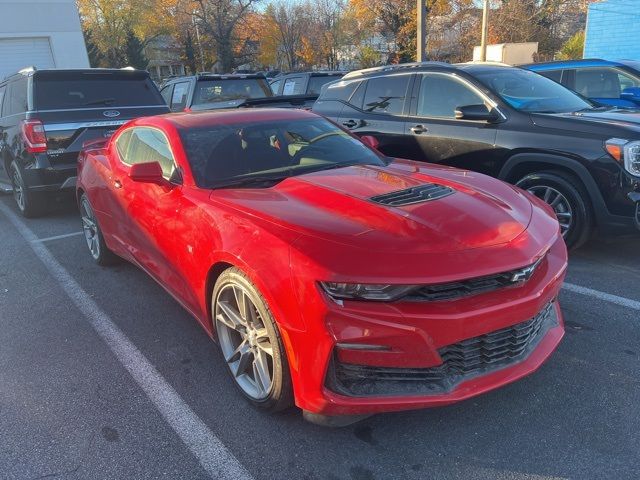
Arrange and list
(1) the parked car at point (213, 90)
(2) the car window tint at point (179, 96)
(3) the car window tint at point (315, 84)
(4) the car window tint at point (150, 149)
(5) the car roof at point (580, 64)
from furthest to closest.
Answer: (3) the car window tint at point (315, 84) → (2) the car window tint at point (179, 96) → (1) the parked car at point (213, 90) → (5) the car roof at point (580, 64) → (4) the car window tint at point (150, 149)

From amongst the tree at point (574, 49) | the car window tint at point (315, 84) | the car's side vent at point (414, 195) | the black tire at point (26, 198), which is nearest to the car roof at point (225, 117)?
the car's side vent at point (414, 195)

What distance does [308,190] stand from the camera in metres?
3.06

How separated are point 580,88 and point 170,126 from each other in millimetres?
7469

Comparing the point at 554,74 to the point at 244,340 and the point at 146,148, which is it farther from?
the point at 244,340

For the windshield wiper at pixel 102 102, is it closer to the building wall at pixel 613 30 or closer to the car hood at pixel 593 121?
the car hood at pixel 593 121

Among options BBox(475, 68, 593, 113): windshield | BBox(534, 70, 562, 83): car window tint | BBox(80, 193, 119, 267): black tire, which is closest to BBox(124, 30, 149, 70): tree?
BBox(534, 70, 562, 83): car window tint

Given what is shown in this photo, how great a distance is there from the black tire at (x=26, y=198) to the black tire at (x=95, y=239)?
2097mm

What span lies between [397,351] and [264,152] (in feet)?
6.48

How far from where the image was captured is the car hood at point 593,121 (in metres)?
4.44

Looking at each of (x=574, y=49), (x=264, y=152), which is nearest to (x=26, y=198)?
(x=264, y=152)

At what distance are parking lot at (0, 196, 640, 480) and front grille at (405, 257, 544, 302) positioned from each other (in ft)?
2.42

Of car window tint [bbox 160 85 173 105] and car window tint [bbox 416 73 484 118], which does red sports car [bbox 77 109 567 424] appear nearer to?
car window tint [bbox 416 73 484 118]

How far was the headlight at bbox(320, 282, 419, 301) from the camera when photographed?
2.23m

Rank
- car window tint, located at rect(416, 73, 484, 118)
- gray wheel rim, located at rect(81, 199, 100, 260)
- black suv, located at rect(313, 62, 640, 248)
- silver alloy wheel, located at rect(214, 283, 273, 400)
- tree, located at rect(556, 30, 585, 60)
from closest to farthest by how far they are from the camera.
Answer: silver alloy wheel, located at rect(214, 283, 273, 400)
black suv, located at rect(313, 62, 640, 248)
gray wheel rim, located at rect(81, 199, 100, 260)
car window tint, located at rect(416, 73, 484, 118)
tree, located at rect(556, 30, 585, 60)
